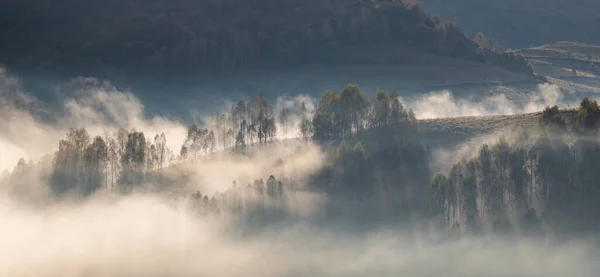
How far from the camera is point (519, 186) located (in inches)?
7790

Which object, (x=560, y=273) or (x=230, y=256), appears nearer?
(x=560, y=273)

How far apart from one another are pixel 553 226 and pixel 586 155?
15726 millimetres

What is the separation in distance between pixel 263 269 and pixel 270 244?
7.40m

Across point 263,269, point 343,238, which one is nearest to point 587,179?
point 343,238

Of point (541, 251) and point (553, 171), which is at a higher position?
point (553, 171)

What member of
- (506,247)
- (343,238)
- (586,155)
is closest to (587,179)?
(586,155)

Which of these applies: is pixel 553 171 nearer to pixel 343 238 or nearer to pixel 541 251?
pixel 541 251

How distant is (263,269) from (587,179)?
52.2 metres

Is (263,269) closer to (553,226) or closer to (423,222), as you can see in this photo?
(423,222)

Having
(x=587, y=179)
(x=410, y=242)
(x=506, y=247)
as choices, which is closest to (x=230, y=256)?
(x=410, y=242)

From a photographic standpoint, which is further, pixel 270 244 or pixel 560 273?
pixel 270 244

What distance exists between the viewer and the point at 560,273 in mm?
180750

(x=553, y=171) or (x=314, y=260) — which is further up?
(x=553, y=171)

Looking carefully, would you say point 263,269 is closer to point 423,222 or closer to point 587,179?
point 423,222
